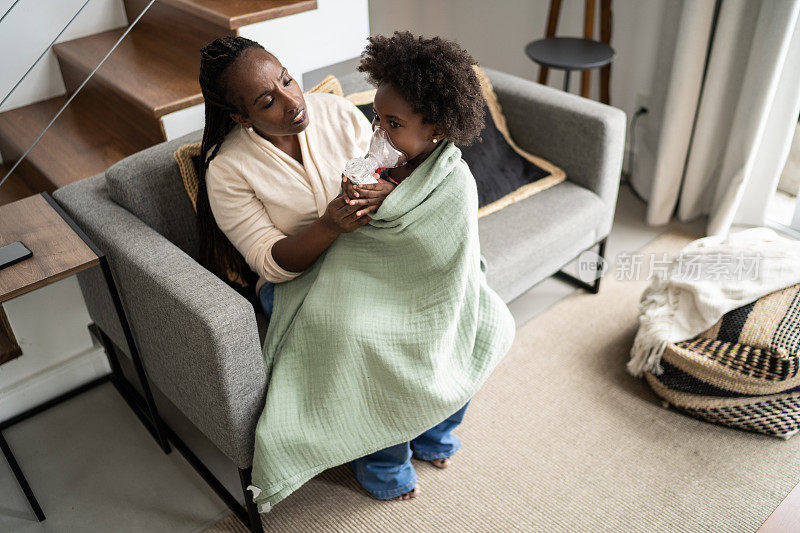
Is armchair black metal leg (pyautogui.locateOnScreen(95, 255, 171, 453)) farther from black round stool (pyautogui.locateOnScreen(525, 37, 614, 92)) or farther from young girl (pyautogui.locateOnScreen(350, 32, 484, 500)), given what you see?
black round stool (pyautogui.locateOnScreen(525, 37, 614, 92))

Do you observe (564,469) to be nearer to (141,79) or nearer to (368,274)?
(368,274)

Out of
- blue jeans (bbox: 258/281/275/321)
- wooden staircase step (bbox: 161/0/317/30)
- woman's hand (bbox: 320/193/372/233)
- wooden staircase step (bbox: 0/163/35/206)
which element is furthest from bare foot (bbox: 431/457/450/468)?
wooden staircase step (bbox: 161/0/317/30)

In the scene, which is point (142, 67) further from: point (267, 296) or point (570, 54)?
point (570, 54)

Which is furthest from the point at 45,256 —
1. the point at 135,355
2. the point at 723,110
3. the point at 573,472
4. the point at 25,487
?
the point at 723,110

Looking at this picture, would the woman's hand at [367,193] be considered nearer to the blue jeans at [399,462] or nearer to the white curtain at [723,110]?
the blue jeans at [399,462]

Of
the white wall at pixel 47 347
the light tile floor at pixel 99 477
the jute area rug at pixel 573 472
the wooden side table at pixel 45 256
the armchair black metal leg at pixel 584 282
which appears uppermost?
the wooden side table at pixel 45 256

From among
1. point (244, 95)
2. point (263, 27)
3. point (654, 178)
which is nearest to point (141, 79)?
point (263, 27)

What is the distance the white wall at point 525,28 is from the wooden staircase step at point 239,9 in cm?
142

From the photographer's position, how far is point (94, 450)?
6.01 ft

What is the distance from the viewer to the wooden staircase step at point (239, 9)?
6.57ft

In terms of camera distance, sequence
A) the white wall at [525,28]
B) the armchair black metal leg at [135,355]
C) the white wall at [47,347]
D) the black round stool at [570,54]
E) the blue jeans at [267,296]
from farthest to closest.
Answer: the white wall at [525,28]
the black round stool at [570,54]
the white wall at [47,347]
the blue jeans at [267,296]
the armchair black metal leg at [135,355]

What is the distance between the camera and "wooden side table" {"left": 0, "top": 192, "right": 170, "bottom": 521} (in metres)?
1.35

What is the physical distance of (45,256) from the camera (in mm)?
1410

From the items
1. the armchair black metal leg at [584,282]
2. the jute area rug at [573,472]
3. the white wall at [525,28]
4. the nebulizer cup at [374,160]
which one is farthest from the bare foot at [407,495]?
the white wall at [525,28]
